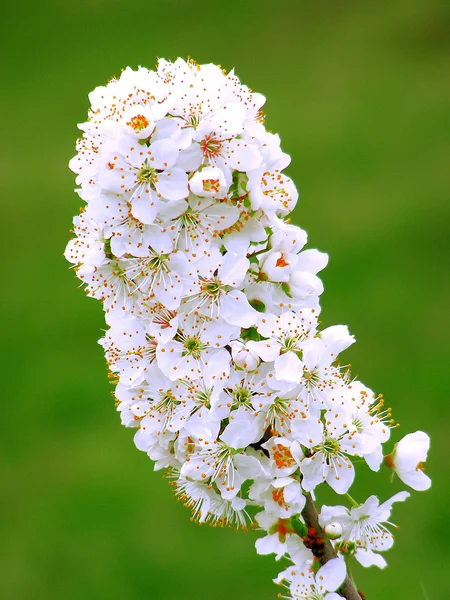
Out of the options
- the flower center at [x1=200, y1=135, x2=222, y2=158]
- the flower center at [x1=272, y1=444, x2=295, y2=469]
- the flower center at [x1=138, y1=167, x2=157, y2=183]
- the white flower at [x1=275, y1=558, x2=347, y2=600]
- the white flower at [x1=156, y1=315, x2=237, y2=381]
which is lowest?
the white flower at [x1=275, y1=558, x2=347, y2=600]

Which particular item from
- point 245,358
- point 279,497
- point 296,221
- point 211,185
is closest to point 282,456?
point 279,497

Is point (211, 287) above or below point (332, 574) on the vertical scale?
above

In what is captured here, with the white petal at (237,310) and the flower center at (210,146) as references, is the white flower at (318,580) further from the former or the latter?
the flower center at (210,146)

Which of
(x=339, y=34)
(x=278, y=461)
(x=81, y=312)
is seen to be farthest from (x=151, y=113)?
(x=339, y=34)

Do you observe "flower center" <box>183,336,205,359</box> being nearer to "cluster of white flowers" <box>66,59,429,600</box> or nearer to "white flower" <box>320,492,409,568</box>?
"cluster of white flowers" <box>66,59,429,600</box>

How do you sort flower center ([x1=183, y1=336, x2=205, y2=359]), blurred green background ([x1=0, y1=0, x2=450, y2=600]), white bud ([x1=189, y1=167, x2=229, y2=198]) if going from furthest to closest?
1. blurred green background ([x1=0, y1=0, x2=450, y2=600])
2. flower center ([x1=183, y1=336, x2=205, y2=359])
3. white bud ([x1=189, y1=167, x2=229, y2=198])

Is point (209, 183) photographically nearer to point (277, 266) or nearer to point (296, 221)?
point (277, 266)

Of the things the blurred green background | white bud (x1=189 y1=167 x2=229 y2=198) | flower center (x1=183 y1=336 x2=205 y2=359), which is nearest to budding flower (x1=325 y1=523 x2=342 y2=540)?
flower center (x1=183 y1=336 x2=205 y2=359)
